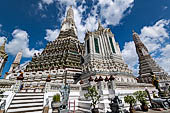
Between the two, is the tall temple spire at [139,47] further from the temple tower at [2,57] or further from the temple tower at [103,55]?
the temple tower at [2,57]

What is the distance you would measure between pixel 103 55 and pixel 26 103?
2308 centimetres

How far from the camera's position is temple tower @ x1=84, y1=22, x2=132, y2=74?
23527 millimetres

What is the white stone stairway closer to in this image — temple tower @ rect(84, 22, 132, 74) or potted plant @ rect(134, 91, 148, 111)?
potted plant @ rect(134, 91, 148, 111)

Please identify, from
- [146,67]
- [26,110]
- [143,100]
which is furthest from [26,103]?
[146,67]

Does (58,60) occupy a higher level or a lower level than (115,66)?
higher

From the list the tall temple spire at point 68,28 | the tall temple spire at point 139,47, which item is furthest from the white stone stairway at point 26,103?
the tall temple spire at point 139,47

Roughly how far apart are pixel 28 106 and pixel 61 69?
17982mm

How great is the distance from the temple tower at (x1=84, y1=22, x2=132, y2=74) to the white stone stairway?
1371 centimetres

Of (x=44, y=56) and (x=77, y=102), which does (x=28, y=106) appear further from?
(x=44, y=56)

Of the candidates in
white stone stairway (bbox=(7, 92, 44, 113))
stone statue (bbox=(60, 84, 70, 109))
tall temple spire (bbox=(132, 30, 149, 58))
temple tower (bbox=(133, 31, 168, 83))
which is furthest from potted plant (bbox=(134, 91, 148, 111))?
tall temple spire (bbox=(132, 30, 149, 58))

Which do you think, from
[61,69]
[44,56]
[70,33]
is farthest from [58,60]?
[70,33]

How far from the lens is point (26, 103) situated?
8.89m

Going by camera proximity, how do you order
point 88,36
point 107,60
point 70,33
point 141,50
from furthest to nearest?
point 70,33
point 141,50
point 88,36
point 107,60

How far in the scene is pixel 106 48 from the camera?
29.7m
